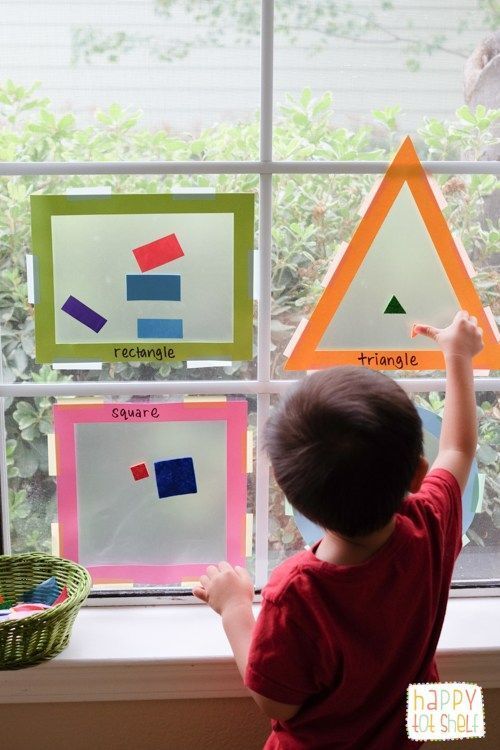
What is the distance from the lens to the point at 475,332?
1150 mm

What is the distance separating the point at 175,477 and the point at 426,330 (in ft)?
1.53

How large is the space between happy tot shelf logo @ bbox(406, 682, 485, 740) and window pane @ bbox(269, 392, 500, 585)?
8.1 inches

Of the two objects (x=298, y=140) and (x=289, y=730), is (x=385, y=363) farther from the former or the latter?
(x=289, y=730)

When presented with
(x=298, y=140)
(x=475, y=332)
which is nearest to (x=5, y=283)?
(x=298, y=140)

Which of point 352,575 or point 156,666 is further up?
point 352,575

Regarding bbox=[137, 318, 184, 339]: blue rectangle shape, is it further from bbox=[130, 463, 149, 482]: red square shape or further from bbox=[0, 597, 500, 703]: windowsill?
bbox=[0, 597, 500, 703]: windowsill

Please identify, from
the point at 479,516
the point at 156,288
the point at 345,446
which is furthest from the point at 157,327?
the point at 479,516

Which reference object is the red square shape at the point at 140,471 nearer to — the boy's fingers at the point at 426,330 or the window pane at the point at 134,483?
the window pane at the point at 134,483

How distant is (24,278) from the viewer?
1226mm

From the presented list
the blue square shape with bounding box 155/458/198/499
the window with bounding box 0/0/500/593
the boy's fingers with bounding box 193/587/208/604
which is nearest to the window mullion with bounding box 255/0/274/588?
the window with bounding box 0/0/500/593

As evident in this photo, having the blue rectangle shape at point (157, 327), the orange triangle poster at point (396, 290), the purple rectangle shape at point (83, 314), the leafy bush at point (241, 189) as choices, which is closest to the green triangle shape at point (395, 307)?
the orange triangle poster at point (396, 290)

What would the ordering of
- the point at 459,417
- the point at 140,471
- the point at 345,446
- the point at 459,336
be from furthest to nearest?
the point at 140,471, the point at 459,336, the point at 459,417, the point at 345,446

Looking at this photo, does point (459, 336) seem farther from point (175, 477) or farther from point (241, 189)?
point (175, 477)

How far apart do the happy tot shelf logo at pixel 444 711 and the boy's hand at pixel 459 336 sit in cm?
46
